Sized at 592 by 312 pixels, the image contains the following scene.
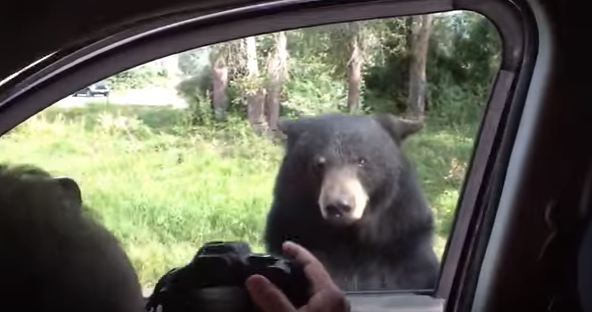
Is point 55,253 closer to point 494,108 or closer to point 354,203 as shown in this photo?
point 354,203

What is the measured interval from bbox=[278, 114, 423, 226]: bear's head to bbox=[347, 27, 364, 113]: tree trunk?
Result: 0.02m

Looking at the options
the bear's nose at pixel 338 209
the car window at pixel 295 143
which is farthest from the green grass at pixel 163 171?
the bear's nose at pixel 338 209

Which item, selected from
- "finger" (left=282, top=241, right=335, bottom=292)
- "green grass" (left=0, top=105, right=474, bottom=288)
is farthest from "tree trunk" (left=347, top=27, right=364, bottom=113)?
"finger" (left=282, top=241, right=335, bottom=292)

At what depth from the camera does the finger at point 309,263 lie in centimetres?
155

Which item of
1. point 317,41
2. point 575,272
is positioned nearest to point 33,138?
point 317,41

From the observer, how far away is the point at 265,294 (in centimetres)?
156

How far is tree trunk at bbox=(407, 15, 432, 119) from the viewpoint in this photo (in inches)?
59.2

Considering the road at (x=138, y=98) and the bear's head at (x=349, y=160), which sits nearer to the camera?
the road at (x=138, y=98)

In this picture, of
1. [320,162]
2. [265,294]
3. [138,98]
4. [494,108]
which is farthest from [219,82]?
[494,108]

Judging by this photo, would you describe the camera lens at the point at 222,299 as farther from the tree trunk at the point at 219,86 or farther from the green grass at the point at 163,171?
the tree trunk at the point at 219,86

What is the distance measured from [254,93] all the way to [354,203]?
247mm

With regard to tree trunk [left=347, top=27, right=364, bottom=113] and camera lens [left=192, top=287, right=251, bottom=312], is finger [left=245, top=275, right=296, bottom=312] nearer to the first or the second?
camera lens [left=192, top=287, right=251, bottom=312]

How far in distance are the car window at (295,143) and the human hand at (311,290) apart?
0.02m

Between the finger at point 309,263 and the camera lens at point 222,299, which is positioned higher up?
the finger at point 309,263
